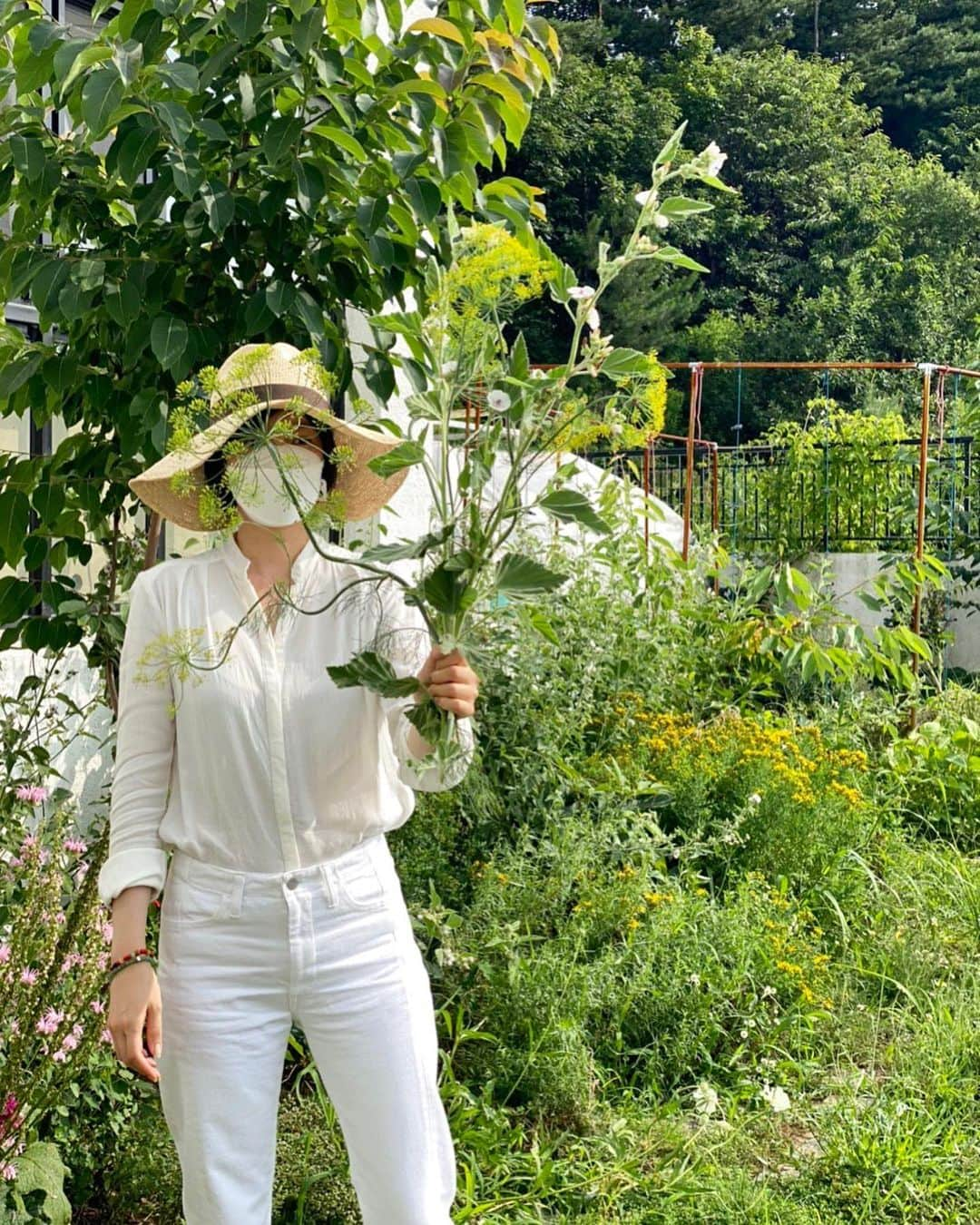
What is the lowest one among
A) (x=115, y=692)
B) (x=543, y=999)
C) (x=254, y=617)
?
(x=543, y=999)

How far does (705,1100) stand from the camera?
131 inches

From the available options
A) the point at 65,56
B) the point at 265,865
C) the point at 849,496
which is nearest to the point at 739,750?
the point at 265,865

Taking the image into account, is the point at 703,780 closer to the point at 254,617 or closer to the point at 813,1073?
the point at 813,1073

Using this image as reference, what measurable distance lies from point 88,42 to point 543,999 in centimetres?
236

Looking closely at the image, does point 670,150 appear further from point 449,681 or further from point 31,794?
point 31,794

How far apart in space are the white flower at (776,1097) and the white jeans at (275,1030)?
1.58 m

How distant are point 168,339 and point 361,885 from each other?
45.1 inches

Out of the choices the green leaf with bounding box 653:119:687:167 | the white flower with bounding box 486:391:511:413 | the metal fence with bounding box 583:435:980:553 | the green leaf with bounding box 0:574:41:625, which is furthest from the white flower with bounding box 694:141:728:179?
the metal fence with bounding box 583:435:980:553

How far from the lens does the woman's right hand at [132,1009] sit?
6.27 ft

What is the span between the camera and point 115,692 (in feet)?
9.87

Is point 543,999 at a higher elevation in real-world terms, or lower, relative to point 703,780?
lower

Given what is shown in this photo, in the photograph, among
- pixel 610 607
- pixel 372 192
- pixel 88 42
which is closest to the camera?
pixel 88 42

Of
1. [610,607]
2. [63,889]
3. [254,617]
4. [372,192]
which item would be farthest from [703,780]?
[254,617]

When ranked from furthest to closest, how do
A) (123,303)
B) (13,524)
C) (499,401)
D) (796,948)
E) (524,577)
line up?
(796,948), (13,524), (123,303), (524,577), (499,401)
